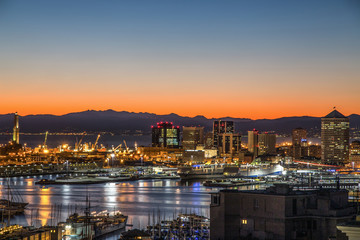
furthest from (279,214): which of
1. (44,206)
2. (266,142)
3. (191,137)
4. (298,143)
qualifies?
(298,143)

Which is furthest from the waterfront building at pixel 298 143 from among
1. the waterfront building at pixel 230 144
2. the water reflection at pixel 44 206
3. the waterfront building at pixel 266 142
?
the water reflection at pixel 44 206

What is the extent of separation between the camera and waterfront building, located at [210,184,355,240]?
8633 millimetres

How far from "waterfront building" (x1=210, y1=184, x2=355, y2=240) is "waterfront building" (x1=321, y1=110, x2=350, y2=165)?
55.0m

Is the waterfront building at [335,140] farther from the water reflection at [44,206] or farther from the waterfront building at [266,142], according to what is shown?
the water reflection at [44,206]

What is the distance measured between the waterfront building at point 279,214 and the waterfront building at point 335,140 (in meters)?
55.0

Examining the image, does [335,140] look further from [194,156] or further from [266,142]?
[194,156]

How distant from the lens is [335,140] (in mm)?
65438

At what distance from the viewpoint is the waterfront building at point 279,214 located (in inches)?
340

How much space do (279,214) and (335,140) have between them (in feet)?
193

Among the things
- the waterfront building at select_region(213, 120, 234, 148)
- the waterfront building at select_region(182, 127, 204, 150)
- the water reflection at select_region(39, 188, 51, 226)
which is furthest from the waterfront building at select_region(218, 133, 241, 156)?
the water reflection at select_region(39, 188, 51, 226)

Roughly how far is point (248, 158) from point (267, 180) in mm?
24932

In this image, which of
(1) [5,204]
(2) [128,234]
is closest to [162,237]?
(2) [128,234]

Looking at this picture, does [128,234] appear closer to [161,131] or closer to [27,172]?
[27,172]

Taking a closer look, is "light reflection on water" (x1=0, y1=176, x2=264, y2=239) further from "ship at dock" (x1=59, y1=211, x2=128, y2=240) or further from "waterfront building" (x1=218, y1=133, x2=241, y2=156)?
"waterfront building" (x1=218, y1=133, x2=241, y2=156)
